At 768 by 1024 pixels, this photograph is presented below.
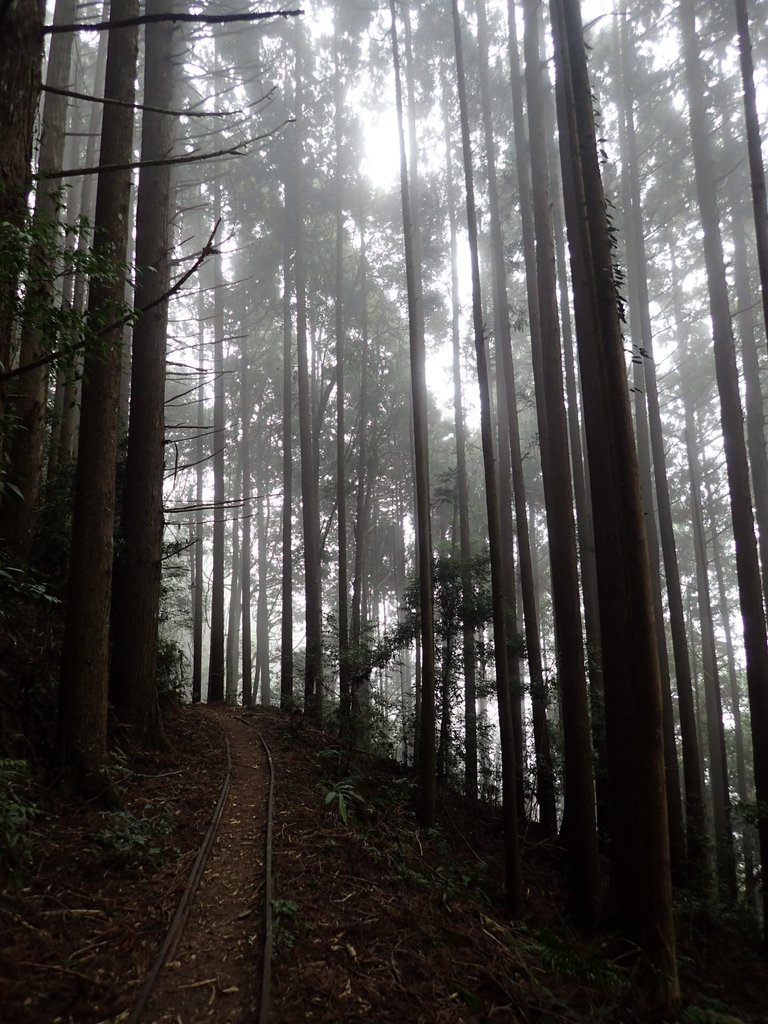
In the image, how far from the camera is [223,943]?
3545 mm

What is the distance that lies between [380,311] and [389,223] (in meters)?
3.05

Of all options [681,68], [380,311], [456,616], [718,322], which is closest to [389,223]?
[380,311]

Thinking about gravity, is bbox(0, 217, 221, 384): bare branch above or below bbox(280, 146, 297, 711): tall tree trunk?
below

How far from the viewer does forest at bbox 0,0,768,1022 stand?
4660 mm

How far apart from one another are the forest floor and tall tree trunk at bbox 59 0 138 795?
0.52 m

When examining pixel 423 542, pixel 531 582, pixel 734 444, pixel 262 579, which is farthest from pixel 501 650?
pixel 262 579

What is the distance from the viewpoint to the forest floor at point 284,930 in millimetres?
3021

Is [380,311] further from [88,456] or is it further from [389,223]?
[88,456]

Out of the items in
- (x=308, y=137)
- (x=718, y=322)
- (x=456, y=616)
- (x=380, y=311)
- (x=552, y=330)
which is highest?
(x=308, y=137)

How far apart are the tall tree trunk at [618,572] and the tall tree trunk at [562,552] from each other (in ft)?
6.19

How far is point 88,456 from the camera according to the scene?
17.8ft

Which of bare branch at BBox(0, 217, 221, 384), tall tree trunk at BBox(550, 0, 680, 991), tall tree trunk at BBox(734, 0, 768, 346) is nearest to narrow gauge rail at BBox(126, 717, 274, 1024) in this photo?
tall tree trunk at BBox(550, 0, 680, 991)

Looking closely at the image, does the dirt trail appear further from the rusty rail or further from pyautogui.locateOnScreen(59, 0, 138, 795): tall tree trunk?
pyautogui.locateOnScreen(59, 0, 138, 795): tall tree trunk

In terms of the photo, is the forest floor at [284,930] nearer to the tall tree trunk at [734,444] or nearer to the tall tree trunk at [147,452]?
the tall tree trunk at [147,452]
